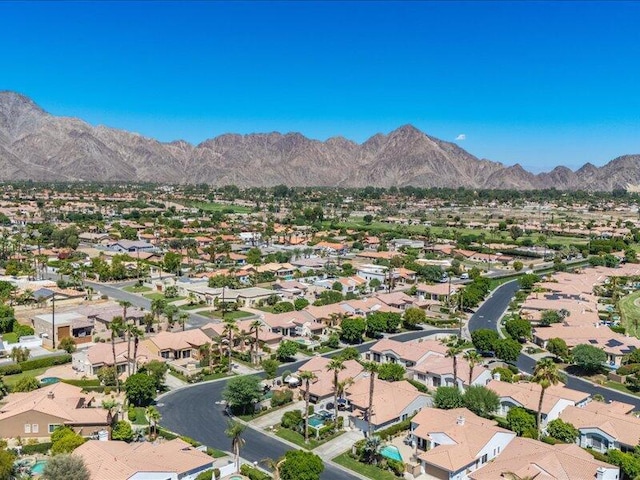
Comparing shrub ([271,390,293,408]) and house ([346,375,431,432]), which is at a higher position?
house ([346,375,431,432])

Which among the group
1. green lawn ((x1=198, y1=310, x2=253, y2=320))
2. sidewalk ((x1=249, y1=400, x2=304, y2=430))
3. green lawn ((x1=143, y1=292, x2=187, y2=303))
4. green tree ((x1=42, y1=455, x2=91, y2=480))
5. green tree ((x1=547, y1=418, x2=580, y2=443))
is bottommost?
sidewalk ((x1=249, y1=400, x2=304, y2=430))

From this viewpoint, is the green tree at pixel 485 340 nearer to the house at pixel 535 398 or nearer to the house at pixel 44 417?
the house at pixel 535 398

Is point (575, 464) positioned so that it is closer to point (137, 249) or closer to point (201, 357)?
point (201, 357)

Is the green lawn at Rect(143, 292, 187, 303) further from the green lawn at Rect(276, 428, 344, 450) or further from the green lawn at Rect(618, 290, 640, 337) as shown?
the green lawn at Rect(618, 290, 640, 337)

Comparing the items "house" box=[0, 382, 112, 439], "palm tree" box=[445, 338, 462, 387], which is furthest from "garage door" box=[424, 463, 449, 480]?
"house" box=[0, 382, 112, 439]

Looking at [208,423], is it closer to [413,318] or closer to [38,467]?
[38,467]

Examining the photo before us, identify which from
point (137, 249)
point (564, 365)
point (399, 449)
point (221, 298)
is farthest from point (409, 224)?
point (399, 449)

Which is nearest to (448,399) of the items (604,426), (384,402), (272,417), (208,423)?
(384,402)

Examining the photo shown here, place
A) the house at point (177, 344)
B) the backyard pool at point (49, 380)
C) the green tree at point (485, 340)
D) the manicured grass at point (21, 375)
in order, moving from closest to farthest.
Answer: the backyard pool at point (49, 380)
the manicured grass at point (21, 375)
the house at point (177, 344)
the green tree at point (485, 340)

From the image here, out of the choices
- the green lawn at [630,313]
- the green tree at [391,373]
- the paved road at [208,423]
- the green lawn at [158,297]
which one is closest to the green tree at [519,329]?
the green lawn at [630,313]
